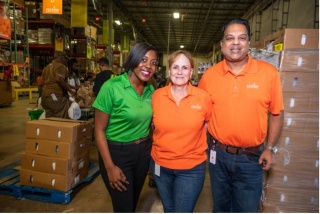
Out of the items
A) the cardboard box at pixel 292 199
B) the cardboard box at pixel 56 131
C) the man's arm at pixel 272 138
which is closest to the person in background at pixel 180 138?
the man's arm at pixel 272 138

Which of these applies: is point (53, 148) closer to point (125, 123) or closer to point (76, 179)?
point (76, 179)

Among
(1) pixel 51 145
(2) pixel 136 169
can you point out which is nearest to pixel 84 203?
(1) pixel 51 145

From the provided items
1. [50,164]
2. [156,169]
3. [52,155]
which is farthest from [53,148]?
[156,169]

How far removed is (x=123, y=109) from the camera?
1753 mm

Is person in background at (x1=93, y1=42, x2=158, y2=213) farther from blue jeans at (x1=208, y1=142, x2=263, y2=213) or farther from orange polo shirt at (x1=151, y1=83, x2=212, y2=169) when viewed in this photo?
blue jeans at (x1=208, y1=142, x2=263, y2=213)

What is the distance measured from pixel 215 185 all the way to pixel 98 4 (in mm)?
10493

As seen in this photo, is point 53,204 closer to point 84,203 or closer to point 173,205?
point 84,203

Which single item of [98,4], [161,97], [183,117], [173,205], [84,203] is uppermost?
[98,4]

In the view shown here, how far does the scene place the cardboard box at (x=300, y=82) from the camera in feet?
8.38

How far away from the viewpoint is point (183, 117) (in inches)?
68.5

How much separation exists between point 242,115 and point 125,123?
0.81m

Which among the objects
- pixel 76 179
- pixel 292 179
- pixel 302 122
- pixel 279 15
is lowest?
pixel 76 179

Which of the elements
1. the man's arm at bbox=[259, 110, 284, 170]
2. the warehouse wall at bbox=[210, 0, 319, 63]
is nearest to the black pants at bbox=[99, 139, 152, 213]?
the man's arm at bbox=[259, 110, 284, 170]

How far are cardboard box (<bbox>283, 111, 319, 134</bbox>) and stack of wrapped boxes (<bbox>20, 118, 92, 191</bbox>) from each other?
238cm
